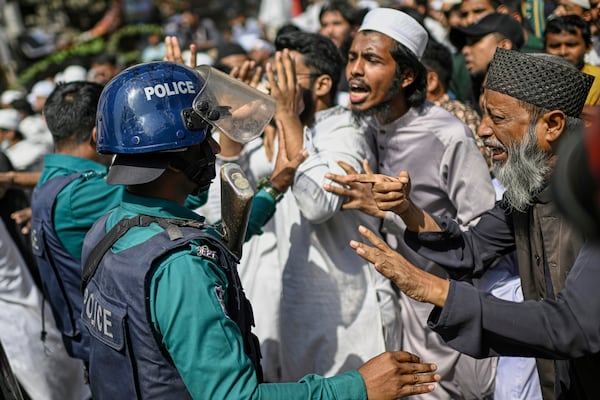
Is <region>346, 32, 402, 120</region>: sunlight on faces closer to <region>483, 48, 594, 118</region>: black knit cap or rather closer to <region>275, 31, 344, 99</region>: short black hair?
<region>275, 31, 344, 99</region>: short black hair

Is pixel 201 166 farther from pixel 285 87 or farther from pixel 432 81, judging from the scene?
pixel 432 81

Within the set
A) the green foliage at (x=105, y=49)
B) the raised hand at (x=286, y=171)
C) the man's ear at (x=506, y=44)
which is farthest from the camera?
the green foliage at (x=105, y=49)

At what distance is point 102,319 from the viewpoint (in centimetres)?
225

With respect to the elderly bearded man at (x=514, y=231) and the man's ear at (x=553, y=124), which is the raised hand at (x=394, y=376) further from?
the man's ear at (x=553, y=124)

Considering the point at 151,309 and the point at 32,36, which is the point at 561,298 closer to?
the point at 151,309

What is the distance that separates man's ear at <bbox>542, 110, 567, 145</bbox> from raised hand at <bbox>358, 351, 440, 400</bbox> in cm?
104

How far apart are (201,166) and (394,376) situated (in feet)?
3.24

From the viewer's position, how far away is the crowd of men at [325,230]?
6.75 feet

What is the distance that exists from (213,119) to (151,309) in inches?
28.2

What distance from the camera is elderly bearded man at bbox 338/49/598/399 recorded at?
6.80 ft

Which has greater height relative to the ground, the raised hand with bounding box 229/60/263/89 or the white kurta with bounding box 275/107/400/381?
the raised hand with bounding box 229/60/263/89

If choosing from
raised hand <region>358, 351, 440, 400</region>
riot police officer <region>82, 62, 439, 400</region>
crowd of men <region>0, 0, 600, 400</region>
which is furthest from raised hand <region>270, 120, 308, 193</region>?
raised hand <region>358, 351, 440, 400</region>

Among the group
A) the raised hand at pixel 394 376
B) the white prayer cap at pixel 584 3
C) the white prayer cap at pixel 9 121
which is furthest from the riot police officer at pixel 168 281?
the white prayer cap at pixel 9 121

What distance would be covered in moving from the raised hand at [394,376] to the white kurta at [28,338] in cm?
283
